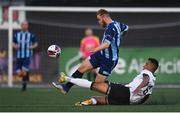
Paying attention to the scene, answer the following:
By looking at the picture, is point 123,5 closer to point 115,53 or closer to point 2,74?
point 2,74

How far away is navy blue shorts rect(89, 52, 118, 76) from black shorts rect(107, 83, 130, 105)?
0.59 metres

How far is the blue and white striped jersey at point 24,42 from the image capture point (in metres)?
20.2

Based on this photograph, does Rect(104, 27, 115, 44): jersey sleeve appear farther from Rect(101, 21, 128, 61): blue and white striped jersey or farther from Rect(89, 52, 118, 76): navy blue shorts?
Rect(89, 52, 118, 76): navy blue shorts

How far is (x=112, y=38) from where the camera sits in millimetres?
14047

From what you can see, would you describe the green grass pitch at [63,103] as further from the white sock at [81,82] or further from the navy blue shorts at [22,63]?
the navy blue shorts at [22,63]

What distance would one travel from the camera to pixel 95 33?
2406 centimetres

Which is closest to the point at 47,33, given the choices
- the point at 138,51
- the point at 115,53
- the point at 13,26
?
the point at 13,26

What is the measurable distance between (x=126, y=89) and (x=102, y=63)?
989 millimetres

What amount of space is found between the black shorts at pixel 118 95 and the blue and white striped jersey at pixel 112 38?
807mm

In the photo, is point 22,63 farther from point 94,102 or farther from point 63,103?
point 94,102

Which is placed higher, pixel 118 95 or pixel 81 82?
pixel 81 82

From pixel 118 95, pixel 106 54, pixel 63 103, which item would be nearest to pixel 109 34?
pixel 106 54

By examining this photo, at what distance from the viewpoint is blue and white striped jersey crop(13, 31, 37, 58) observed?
2019cm

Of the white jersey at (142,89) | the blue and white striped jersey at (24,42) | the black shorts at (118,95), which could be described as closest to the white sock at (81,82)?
the black shorts at (118,95)
